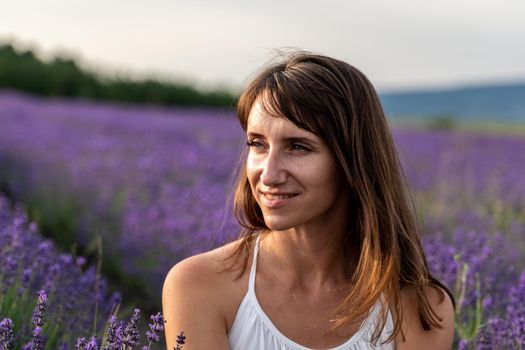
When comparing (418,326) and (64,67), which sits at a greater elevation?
(418,326)

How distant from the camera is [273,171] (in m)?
2.12

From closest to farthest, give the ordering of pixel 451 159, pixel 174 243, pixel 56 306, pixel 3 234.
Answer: pixel 56 306 < pixel 3 234 < pixel 174 243 < pixel 451 159

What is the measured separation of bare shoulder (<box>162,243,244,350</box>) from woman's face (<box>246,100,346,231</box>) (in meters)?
0.27

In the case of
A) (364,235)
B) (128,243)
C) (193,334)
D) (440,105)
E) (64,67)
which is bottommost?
(440,105)

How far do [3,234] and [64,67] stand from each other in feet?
64.6

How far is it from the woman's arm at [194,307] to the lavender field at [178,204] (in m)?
0.47

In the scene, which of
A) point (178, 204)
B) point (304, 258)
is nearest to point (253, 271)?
point (304, 258)

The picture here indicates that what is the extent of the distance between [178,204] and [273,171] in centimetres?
283

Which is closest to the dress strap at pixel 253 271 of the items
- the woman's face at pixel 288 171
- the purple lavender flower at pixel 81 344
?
the woman's face at pixel 288 171

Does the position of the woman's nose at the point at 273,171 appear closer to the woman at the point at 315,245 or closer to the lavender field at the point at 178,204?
the woman at the point at 315,245

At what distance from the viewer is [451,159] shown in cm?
967

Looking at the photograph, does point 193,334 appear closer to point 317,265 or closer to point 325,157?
point 317,265

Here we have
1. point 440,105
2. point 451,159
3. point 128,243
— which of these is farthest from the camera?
point 440,105

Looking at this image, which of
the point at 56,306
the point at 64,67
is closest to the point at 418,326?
the point at 56,306
